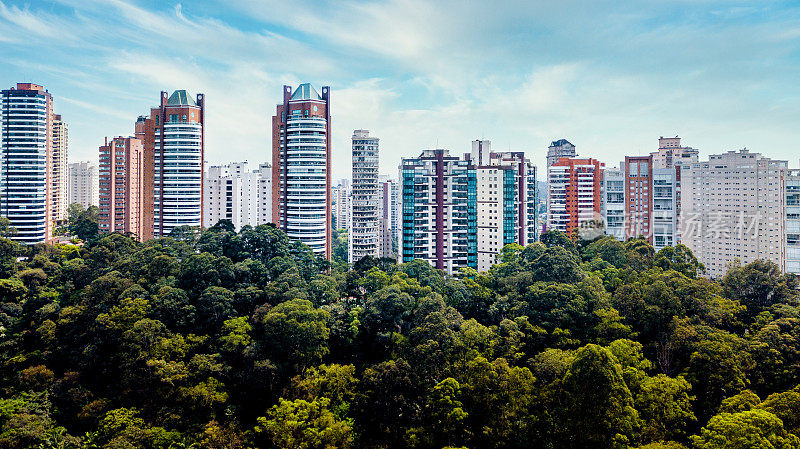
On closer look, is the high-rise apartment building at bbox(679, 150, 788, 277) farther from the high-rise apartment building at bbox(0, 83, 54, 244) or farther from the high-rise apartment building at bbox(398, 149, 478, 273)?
the high-rise apartment building at bbox(0, 83, 54, 244)

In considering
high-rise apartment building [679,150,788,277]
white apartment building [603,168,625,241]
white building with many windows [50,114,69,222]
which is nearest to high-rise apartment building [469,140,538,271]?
white apartment building [603,168,625,241]

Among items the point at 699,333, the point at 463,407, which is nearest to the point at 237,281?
the point at 463,407

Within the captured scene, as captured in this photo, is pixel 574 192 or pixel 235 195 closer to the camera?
pixel 235 195

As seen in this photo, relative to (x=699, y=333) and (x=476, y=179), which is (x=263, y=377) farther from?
(x=476, y=179)

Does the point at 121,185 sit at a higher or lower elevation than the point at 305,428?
higher

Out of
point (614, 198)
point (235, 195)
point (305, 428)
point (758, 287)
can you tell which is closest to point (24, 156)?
point (235, 195)

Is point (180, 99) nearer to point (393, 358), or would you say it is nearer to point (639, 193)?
point (393, 358)

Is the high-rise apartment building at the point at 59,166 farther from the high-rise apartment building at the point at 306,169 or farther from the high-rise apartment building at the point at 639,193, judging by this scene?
the high-rise apartment building at the point at 639,193
